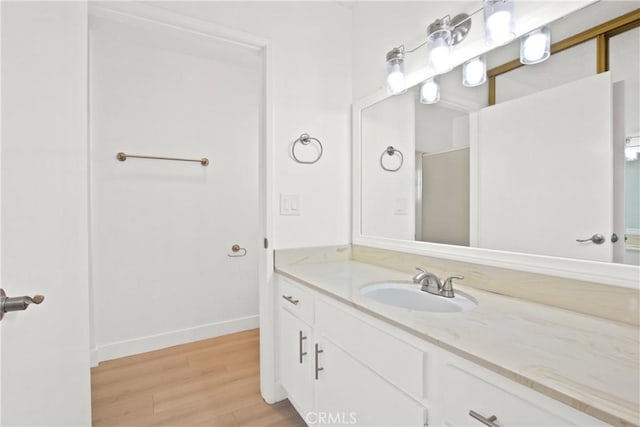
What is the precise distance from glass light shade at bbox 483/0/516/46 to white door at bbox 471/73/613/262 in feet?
0.79

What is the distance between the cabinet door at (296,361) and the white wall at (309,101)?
45 centimetres

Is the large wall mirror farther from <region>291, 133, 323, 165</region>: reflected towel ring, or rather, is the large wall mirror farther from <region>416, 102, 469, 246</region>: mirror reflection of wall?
<region>291, 133, 323, 165</region>: reflected towel ring

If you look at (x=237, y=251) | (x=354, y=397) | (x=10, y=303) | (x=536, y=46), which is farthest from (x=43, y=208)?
(x=237, y=251)

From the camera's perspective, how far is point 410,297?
139 centimetres

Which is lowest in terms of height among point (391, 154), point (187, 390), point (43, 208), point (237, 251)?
point (187, 390)

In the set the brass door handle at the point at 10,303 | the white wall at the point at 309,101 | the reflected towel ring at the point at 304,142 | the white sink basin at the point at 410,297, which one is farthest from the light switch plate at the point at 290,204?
the brass door handle at the point at 10,303

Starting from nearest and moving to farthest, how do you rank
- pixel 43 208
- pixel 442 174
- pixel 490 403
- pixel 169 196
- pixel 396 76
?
pixel 490 403 → pixel 43 208 → pixel 442 174 → pixel 396 76 → pixel 169 196

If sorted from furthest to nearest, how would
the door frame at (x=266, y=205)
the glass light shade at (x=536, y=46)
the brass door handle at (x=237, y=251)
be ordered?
the brass door handle at (x=237, y=251)
the door frame at (x=266, y=205)
the glass light shade at (x=536, y=46)

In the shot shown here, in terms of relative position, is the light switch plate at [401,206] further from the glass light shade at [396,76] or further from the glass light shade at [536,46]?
the glass light shade at [536,46]

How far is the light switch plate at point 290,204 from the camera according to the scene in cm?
179

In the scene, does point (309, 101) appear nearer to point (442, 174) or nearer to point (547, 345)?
point (442, 174)

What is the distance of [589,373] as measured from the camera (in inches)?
24.4

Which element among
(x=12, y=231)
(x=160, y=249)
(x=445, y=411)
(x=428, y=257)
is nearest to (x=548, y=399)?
(x=445, y=411)

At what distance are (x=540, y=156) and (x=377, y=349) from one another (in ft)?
2.91
